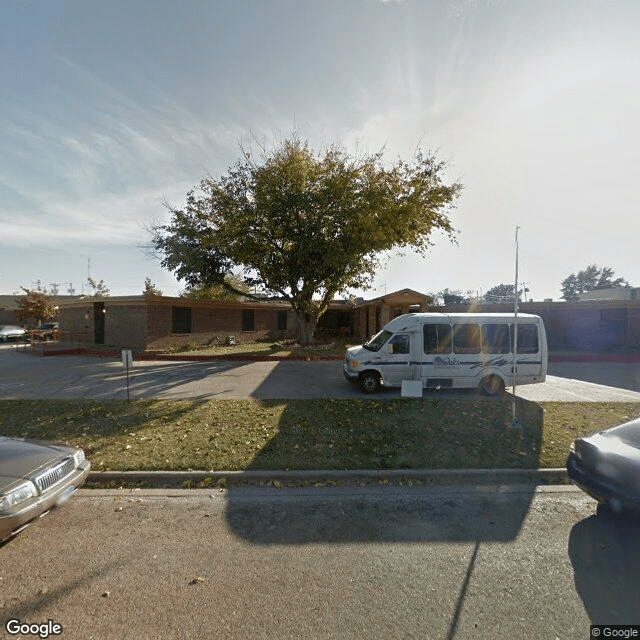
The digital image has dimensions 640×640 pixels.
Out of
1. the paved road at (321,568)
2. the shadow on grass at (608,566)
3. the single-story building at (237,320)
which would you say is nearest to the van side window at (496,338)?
the paved road at (321,568)

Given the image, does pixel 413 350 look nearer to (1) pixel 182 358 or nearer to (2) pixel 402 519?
(2) pixel 402 519

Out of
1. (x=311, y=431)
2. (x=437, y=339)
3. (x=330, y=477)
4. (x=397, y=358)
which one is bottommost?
(x=330, y=477)

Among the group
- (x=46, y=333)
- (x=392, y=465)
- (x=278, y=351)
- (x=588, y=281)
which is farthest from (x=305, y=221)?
(x=588, y=281)

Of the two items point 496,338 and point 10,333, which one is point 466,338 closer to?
point 496,338

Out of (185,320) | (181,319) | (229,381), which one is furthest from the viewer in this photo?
(185,320)

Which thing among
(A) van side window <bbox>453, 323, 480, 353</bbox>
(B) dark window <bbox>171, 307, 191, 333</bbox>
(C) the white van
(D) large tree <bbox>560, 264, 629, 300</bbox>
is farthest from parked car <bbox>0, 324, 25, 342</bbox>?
(D) large tree <bbox>560, 264, 629, 300</bbox>

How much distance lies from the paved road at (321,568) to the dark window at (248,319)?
20.2 metres

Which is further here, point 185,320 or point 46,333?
point 46,333

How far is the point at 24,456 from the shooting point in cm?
372

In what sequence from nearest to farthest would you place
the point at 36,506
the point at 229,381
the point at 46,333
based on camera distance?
the point at 36,506 → the point at 229,381 → the point at 46,333

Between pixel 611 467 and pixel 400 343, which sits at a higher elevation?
pixel 400 343

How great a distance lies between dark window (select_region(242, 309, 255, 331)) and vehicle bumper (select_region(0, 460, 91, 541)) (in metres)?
20.6

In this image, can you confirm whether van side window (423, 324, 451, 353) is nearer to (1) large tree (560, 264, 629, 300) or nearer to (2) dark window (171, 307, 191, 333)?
(2) dark window (171, 307, 191, 333)

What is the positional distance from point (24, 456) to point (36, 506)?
755 mm
